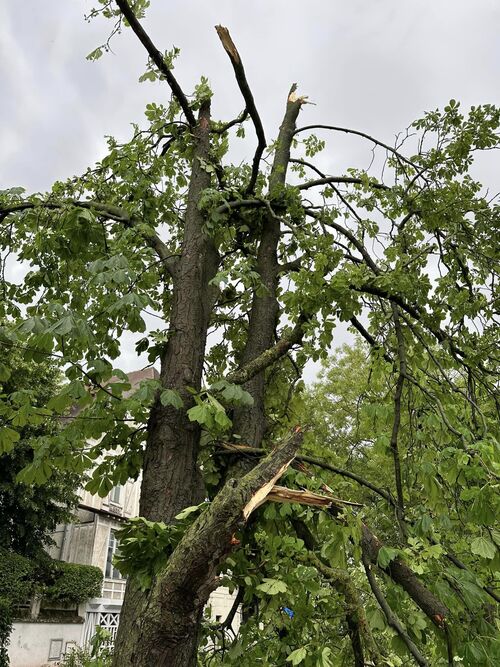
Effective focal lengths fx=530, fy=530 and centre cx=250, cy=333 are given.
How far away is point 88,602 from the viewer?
1870 centimetres

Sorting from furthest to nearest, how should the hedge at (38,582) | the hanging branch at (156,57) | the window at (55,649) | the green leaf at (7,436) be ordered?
the window at (55,649) → the hedge at (38,582) → the hanging branch at (156,57) → the green leaf at (7,436)

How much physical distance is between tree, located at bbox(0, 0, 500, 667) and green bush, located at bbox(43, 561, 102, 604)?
15.3m

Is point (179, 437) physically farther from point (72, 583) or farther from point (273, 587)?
point (72, 583)

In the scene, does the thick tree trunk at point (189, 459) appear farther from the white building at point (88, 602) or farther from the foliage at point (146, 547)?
the white building at point (88, 602)

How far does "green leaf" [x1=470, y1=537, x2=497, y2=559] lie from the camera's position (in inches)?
→ 84.0

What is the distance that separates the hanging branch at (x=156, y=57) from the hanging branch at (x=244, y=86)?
0.61 metres

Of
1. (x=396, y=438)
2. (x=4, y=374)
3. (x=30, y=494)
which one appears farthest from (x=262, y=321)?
(x=30, y=494)

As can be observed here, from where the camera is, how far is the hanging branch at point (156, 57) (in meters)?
3.38

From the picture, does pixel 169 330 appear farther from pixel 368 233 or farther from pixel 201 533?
pixel 368 233

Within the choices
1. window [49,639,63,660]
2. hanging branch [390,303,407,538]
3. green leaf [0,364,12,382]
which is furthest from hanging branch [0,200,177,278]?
window [49,639,63,660]

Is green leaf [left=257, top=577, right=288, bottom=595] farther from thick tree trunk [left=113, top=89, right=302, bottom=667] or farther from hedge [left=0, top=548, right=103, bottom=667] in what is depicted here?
hedge [left=0, top=548, right=103, bottom=667]

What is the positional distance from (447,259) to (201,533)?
3.25 meters

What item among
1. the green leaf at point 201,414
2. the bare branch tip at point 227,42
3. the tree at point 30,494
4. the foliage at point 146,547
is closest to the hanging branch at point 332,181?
the bare branch tip at point 227,42

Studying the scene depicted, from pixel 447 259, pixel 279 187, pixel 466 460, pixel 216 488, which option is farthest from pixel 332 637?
pixel 279 187
